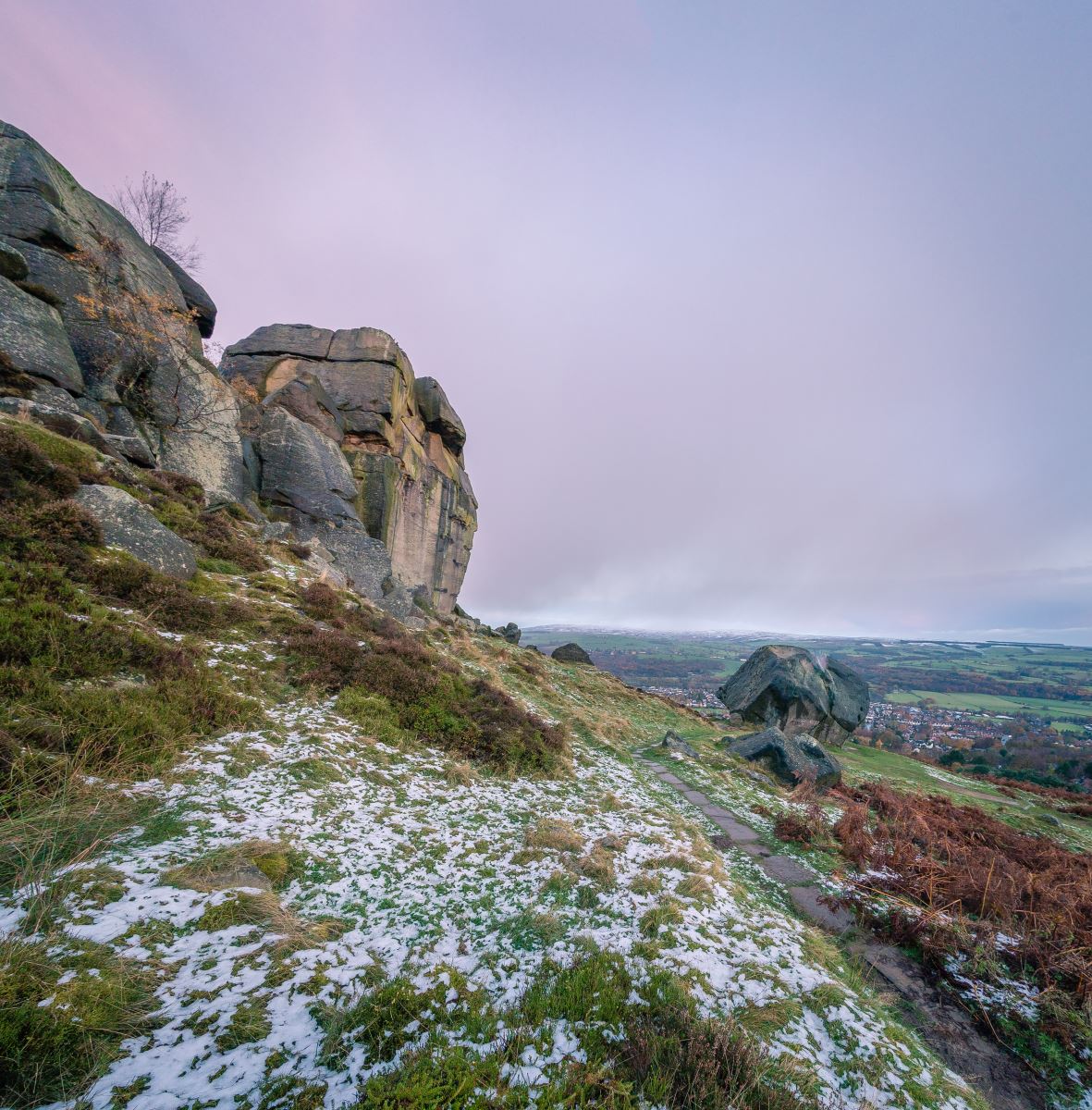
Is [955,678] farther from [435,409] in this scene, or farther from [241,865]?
[241,865]

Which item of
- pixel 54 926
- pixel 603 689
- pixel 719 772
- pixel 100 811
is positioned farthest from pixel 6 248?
pixel 603 689

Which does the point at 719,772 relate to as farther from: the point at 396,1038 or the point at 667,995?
the point at 396,1038

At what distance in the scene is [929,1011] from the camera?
4.77m

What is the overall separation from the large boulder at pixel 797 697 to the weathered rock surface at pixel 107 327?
30.8m

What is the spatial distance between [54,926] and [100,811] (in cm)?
173

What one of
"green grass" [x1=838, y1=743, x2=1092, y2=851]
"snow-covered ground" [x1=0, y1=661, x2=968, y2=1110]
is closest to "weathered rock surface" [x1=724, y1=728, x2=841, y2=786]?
"green grass" [x1=838, y1=743, x2=1092, y2=851]

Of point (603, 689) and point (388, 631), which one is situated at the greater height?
point (388, 631)

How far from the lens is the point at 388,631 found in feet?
41.6

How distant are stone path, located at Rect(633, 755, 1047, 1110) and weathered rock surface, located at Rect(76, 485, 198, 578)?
540 inches

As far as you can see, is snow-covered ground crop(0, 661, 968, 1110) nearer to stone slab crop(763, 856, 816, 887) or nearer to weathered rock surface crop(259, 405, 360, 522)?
stone slab crop(763, 856, 816, 887)

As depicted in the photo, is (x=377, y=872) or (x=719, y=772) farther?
(x=719, y=772)

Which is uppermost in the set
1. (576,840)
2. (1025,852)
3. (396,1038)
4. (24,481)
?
(24,481)

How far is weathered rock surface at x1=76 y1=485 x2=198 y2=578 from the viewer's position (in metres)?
9.05

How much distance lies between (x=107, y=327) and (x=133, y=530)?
11.2m
